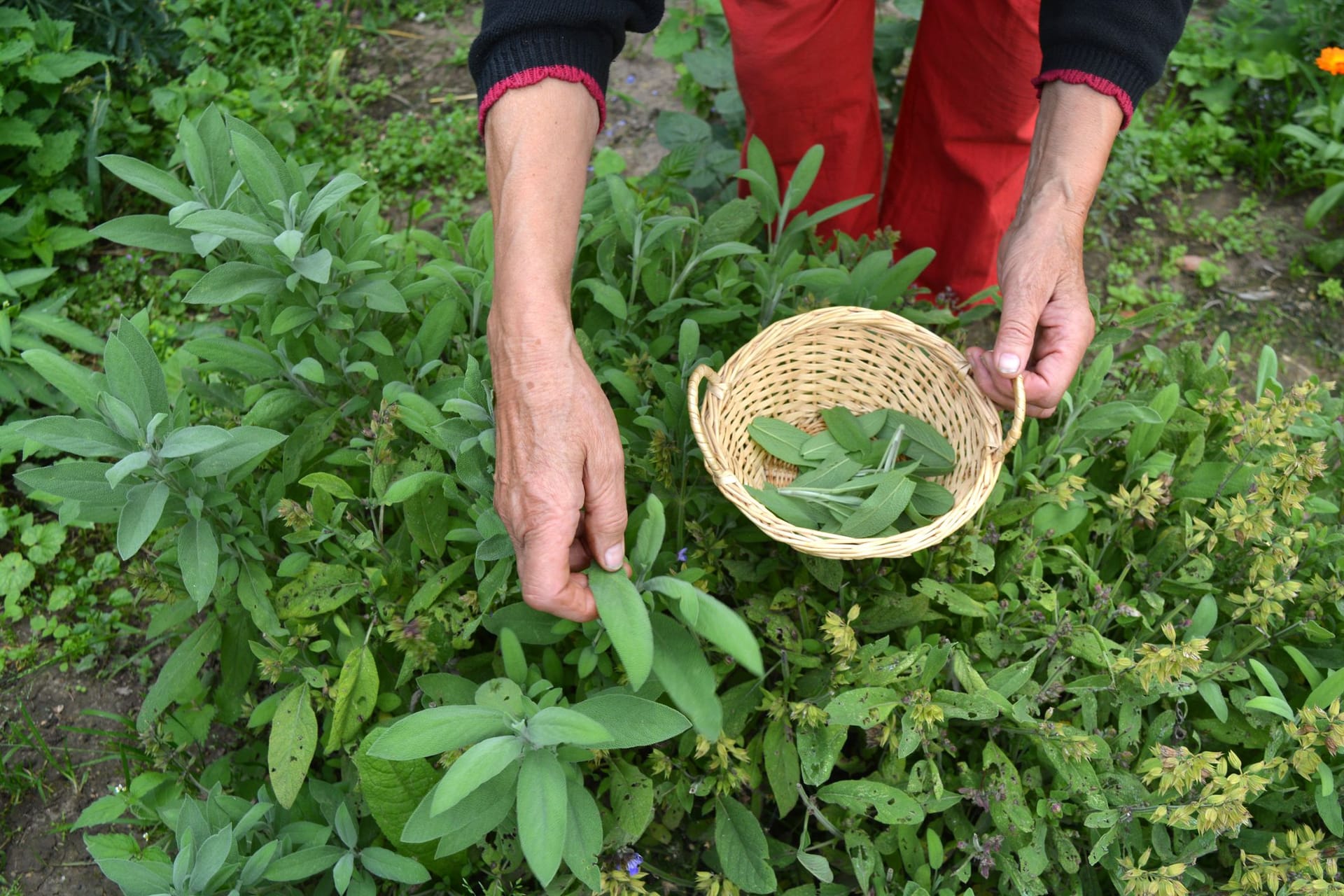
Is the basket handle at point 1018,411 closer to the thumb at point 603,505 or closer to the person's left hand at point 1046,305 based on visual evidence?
the person's left hand at point 1046,305

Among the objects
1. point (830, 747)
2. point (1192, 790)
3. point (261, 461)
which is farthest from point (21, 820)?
point (1192, 790)

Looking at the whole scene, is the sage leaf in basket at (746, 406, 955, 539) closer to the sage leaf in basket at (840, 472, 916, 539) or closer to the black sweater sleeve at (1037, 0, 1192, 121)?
the sage leaf in basket at (840, 472, 916, 539)

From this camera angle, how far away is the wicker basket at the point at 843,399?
72.8 inches

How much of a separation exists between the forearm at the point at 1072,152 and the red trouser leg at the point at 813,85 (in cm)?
74

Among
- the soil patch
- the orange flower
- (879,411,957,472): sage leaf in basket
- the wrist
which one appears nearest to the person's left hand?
(879,411,957,472): sage leaf in basket

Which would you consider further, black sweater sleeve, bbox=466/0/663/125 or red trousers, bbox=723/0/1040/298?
red trousers, bbox=723/0/1040/298

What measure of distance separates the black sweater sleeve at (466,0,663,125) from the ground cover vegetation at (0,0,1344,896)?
453 mm

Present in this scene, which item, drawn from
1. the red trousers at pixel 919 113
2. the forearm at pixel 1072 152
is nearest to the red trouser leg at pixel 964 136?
the red trousers at pixel 919 113

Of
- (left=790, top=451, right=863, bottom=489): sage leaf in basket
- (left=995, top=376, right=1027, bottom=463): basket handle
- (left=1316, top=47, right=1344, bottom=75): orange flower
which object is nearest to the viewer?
(left=995, top=376, right=1027, bottom=463): basket handle

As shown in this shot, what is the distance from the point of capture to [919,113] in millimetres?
2875

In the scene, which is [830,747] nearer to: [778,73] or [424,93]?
[778,73]

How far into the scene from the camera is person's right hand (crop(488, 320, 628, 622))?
149 cm

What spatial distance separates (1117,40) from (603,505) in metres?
1.45

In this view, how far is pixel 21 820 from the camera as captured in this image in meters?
2.21
